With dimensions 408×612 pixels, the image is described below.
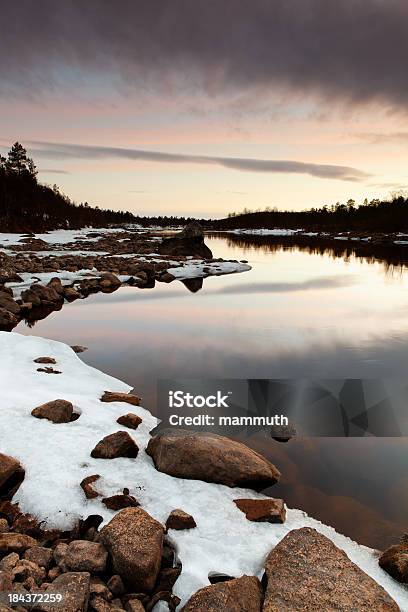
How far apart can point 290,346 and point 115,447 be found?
7888 mm

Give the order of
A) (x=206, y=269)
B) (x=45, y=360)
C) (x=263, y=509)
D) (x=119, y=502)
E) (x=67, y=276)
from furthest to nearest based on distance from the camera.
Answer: (x=206, y=269) < (x=67, y=276) < (x=45, y=360) < (x=263, y=509) < (x=119, y=502)

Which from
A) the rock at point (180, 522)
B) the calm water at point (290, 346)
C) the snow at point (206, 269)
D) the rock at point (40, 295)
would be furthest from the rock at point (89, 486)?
the snow at point (206, 269)

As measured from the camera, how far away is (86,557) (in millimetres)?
3408

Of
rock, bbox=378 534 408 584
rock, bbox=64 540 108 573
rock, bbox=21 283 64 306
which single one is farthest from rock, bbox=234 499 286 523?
rock, bbox=21 283 64 306

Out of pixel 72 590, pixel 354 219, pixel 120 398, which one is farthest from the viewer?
pixel 354 219

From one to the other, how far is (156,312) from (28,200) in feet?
208

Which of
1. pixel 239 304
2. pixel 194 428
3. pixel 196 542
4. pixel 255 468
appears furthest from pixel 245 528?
pixel 239 304

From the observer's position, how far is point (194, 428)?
6.95m

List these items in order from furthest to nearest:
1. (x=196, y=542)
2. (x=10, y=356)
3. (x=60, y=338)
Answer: (x=60, y=338), (x=10, y=356), (x=196, y=542)

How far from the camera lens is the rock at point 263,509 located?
4.41 meters

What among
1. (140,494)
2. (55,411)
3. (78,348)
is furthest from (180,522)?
(78,348)

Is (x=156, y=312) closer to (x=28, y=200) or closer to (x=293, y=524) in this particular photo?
(x=293, y=524)

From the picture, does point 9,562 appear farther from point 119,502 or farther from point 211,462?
point 211,462

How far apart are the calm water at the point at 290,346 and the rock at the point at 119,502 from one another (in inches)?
75.7
